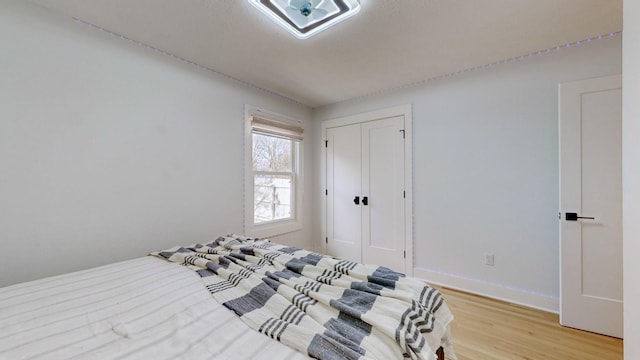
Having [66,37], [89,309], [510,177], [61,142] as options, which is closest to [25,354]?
[89,309]

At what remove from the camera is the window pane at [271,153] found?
10.4 ft

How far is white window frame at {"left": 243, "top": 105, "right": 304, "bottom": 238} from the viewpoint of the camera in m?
2.96

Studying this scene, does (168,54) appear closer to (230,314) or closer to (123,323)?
(123,323)

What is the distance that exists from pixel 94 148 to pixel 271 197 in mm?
1873

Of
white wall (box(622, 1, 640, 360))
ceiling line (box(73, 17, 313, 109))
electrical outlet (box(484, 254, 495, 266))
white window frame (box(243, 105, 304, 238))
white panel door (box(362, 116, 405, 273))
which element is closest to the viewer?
white wall (box(622, 1, 640, 360))

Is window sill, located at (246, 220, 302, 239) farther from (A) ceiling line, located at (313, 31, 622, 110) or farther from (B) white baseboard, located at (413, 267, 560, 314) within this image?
(A) ceiling line, located at (313, 31, 622, 110)

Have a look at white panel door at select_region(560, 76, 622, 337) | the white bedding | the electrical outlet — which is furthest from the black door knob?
the white bedding

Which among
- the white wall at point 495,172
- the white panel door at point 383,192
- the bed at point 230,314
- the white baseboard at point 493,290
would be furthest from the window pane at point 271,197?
the white baseboard at point 493,290

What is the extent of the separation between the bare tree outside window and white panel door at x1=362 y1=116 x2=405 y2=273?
3.51 feet

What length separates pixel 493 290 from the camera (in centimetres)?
252

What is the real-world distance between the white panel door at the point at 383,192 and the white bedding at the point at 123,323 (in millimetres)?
2416

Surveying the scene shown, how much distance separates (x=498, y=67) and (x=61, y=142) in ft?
12.4

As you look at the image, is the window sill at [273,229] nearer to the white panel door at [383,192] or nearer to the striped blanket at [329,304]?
the white panel door at [383,192]

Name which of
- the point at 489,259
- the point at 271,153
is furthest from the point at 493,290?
the point at 271,153
